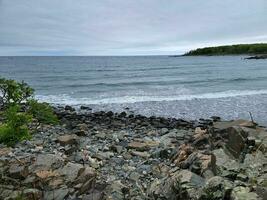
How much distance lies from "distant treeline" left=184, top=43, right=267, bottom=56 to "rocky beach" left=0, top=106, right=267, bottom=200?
134851 millimetres

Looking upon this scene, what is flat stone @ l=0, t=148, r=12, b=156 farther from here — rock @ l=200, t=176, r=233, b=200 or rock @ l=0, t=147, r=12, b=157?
rock @ l=200, t=176, r=233, b=200

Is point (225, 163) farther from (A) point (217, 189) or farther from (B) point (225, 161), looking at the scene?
(A) point (217, 189)

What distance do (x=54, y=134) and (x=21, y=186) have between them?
6723 millimetres

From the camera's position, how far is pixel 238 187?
22.4 ft

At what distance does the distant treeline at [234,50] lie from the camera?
145750mm

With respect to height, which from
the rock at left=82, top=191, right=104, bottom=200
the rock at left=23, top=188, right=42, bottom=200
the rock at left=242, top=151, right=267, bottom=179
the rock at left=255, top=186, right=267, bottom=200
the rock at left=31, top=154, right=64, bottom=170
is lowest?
the rock at left=82, top=191, right=104, bottom=200

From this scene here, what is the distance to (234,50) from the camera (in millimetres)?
156625

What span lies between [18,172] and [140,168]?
3.11m

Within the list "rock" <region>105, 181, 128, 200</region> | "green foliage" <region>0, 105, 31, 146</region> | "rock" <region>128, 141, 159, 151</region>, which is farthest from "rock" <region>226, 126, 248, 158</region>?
"green foliage" <region>0, 105, 31, 146</region>

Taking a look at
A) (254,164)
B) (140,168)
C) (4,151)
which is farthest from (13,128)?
(4,151)

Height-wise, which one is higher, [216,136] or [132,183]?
[216,136]

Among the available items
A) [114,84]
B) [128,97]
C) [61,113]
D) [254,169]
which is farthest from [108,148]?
[114,84]

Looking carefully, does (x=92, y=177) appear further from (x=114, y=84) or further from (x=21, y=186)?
(x=114, y=84)

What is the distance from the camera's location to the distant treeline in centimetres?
14575
